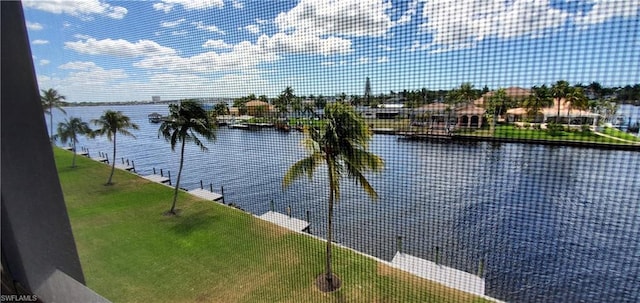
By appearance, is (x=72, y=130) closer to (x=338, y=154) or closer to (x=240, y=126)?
(x=240, y=126)

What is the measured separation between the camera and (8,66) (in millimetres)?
768

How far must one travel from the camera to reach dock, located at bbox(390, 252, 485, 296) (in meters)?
2.90

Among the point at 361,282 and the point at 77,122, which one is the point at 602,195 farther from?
the point at 77,122

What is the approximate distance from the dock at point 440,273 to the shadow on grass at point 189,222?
248 centimetres

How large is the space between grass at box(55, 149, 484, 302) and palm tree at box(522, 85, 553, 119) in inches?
80.7

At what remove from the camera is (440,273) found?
3018mm

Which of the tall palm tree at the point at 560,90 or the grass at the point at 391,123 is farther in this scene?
the grass at the point at 391,123

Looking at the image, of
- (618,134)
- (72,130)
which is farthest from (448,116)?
(72,130)

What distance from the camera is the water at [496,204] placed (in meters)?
1.63

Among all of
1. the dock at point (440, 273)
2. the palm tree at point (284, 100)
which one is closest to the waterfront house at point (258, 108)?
the palm tree at point (284, 100)

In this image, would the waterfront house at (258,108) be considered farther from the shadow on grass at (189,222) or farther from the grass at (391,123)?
the shadow on grass at (189,222)

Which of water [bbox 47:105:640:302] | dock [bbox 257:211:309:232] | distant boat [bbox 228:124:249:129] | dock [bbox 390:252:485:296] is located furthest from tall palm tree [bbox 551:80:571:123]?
dock [bbox 257:211:309:232]

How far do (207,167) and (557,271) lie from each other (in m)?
3.55

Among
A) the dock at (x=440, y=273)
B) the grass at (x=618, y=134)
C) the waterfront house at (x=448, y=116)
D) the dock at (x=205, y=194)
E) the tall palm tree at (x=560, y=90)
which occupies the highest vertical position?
the tall palm tree at (x=560, y=90)
